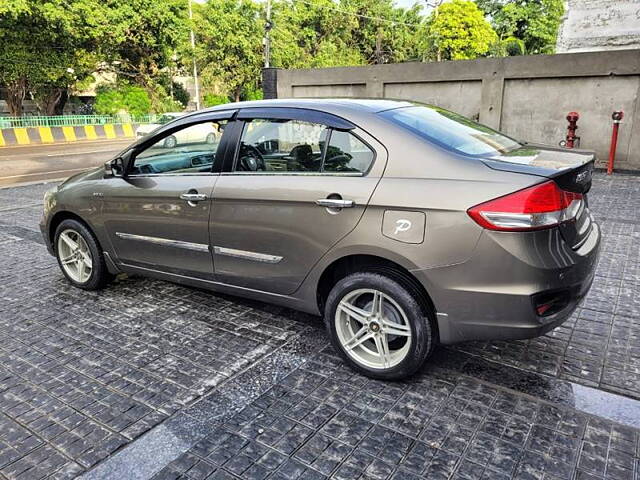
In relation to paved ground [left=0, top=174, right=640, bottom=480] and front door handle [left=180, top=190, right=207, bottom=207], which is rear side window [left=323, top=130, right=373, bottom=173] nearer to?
front door handle [left=180, top=190, right=207, bottom=207]

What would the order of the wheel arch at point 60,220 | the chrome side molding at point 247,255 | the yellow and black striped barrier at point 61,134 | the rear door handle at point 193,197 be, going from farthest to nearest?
1. the yellow and black striped barrier at point 61,134
2. the wheel arch at point 60,220
3. the rear door handle at point 193,197
4. the chrome side molding at point 247,255

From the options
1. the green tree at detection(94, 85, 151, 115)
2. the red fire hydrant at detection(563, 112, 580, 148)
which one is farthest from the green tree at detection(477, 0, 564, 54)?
A: the red fire hydrant at detection(563, 112, 580, 148)

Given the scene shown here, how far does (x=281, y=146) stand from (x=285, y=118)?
19 cm

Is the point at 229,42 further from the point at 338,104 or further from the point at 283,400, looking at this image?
the point at 283,400

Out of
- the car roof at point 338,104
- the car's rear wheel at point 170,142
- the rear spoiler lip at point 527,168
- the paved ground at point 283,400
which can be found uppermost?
the car roof at point 338,104

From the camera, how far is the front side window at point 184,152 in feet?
12.6

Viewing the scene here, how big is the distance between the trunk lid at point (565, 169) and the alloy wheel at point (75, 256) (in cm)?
365

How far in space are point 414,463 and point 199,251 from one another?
7.23 feet

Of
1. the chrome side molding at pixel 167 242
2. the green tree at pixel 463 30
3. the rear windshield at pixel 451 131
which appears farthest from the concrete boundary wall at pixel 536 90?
the green tree at pixel 463 30

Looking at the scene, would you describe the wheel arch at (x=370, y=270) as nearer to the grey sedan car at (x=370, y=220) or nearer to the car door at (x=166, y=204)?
the grey sedan car at (x=370, y=220)

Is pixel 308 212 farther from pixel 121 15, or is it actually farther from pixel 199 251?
pixel 121 15

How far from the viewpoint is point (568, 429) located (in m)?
2.64

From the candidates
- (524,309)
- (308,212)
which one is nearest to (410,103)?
(308,212)

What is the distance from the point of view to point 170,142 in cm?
412
